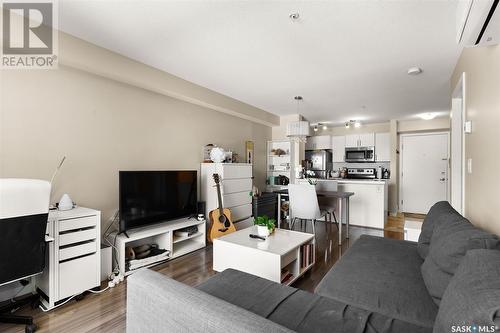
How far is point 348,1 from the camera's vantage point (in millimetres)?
1887

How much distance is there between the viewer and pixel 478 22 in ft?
4.41

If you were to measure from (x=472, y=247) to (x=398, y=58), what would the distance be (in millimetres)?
2393

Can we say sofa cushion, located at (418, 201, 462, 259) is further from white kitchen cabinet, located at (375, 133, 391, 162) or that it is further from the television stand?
white kitchen cabinet, located at (375, 133, 391, 162)

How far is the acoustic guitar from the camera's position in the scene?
147 inches

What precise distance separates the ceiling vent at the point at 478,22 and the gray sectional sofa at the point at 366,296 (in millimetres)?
1108

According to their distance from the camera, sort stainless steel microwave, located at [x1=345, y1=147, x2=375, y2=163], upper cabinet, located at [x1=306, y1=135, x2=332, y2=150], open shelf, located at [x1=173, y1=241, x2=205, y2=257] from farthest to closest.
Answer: upper cabinet, located at [x1=306, y1=135, x2=332, y2=150] < stainless steel microwave, located at [x1=345, y1=147, x2=375, y2=163] < open shelf, located at [x1=173, y1=241, x2=205, y2=257]

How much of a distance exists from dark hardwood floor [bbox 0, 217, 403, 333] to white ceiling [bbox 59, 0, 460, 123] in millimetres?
2438

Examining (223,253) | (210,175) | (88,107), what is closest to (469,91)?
(223,253)

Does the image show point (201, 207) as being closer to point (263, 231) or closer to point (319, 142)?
point (263, 231)

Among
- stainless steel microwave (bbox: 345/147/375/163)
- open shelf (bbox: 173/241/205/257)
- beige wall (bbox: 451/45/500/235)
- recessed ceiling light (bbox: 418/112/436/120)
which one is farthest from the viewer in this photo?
stainless steel microwave (bbox: 345/147/375/163)

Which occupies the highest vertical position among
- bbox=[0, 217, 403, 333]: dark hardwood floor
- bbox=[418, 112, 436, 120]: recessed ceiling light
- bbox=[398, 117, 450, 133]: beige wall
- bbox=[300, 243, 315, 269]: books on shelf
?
bbox=[418, 112, 436, 120]: recessed ceiling light

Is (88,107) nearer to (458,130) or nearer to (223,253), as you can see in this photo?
(223,253)

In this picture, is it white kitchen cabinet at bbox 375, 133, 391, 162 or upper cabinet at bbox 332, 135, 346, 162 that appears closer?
white kitchen cabinet at bbox 375, 133, 391, 162

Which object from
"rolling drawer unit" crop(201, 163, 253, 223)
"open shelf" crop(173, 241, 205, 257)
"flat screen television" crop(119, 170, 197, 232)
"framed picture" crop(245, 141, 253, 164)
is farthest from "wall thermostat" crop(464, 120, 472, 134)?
"framed picture" crop(245, 141, 253, 164)
